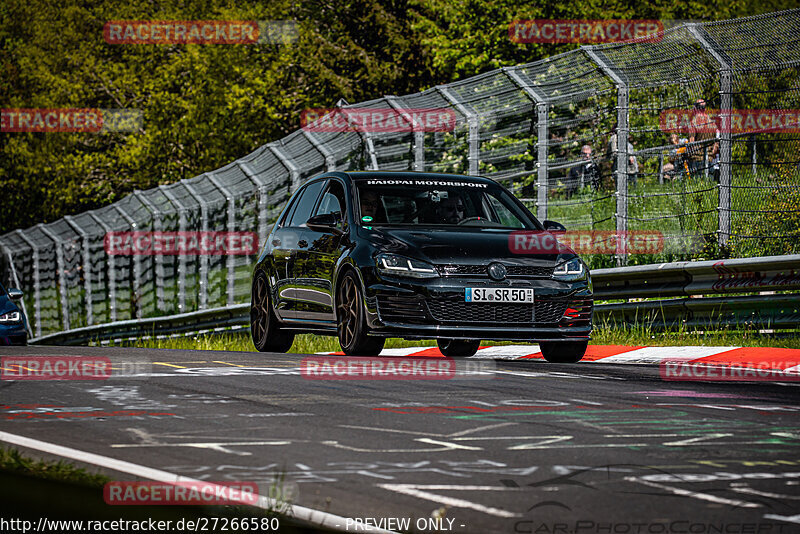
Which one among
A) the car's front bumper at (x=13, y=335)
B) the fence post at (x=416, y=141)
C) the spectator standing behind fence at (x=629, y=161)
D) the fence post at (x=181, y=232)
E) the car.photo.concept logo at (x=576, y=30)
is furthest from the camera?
the car.photo.concept logo at (x=576, y=30)

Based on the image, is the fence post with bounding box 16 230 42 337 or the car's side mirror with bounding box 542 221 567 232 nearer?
the car's side mirror with bounding box 542 221 567 232

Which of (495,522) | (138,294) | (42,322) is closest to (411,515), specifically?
(495,522)

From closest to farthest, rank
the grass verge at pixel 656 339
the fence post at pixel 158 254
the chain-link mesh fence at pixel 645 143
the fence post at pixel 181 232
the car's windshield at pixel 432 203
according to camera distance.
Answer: the car's windshield at pixel 432 203 → the grass verge at pixel 656 339 → the chain-link mesh fence at pixel 645 143 → the fence post at pixel 181 232 → the fence post at pixel 158 254

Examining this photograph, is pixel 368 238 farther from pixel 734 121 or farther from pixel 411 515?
pixel 411 515

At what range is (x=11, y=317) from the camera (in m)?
18.9

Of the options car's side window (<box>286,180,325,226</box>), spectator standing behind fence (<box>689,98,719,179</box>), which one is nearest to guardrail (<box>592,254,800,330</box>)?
spectator standing behind fence (<box>689,98,719,179</box>)

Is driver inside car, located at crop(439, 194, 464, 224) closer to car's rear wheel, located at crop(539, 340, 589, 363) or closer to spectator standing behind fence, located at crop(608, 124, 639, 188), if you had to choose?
car's rear wheel, located at crop(539, 340, 589, 363)

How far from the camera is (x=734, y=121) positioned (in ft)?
Answer: 45.2

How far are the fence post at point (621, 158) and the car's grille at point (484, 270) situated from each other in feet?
12.2

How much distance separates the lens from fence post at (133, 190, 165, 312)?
25203mm

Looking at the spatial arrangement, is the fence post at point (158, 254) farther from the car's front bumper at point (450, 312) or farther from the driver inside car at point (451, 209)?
the car's front bumper at point (450, 312)

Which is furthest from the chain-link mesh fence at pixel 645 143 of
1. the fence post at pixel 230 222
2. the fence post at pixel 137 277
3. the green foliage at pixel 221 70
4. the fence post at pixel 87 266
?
the green foliage at pixel 221 70

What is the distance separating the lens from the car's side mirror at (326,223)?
11969 mm

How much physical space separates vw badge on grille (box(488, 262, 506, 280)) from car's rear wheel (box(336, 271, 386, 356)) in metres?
1.05
